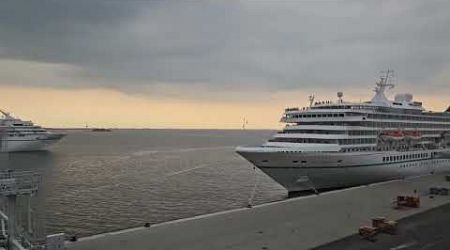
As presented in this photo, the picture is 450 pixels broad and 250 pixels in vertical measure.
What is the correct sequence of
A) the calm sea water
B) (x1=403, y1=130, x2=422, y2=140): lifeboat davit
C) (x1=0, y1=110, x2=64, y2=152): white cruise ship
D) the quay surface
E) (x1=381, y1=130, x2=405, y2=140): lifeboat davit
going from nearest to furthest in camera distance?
1. the quay surface
2. the calm sea water
3. (x1=381, y1=130, x2=405, y2=140): lifeboat davit
4. (x1=403, y1=130, x2=422, y2=140): lifeboat davit
5. (x1=0, y1=110, x2=64, y2=152): white cruise ship

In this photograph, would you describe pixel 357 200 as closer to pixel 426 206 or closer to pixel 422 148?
pixel 426 206

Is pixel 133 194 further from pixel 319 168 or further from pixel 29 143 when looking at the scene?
pixel 29 143

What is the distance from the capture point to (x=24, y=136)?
4926 inches

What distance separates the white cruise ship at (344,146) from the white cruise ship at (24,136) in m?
85.5

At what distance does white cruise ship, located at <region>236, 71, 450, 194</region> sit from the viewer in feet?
156

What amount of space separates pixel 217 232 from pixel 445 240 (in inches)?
456

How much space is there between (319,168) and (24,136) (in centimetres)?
9711

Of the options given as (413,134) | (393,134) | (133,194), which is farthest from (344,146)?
(133,194)

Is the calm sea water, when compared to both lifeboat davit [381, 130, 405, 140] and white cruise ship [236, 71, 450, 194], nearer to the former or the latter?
white cruise ship [236, 71, 450, 194]

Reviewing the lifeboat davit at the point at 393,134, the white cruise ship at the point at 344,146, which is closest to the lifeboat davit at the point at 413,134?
the white cruise ship at the point at 344,146

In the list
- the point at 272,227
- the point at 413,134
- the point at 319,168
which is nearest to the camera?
the point at 272,227

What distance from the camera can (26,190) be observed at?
2042 centimetres

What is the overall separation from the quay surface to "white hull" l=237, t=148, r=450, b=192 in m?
6.94

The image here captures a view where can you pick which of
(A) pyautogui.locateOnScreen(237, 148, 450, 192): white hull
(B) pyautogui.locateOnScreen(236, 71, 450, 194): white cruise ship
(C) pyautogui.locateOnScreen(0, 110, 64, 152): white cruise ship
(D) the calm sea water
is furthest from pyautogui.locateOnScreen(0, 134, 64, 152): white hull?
(A) pyautogui.locateOnScreen(237, 148, 450, 192): white hull
